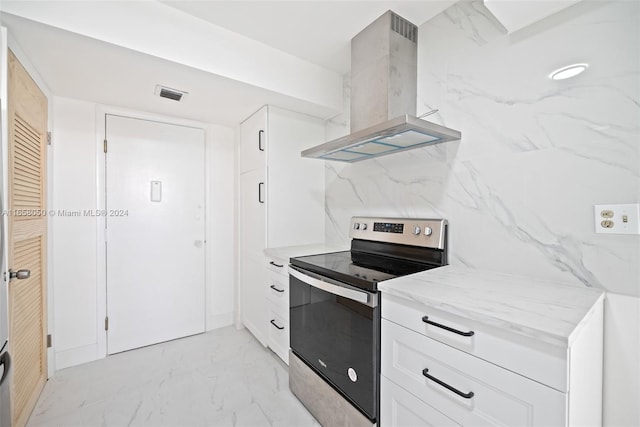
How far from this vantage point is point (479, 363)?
35.7 inches

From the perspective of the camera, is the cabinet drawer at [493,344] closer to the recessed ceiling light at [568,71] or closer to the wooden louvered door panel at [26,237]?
the recessed ceiling light at [568,71]

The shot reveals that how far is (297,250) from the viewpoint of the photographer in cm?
222

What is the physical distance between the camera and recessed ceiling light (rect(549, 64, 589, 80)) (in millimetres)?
1158

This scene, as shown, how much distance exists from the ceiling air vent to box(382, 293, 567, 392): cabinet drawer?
2.01 metres

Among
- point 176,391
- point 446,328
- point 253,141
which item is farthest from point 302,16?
point 176,391

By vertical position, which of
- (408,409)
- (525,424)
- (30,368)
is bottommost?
(30,368)

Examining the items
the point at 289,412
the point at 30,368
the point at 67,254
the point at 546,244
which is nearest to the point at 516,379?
the point at 546,244

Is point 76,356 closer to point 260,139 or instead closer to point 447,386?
point 260,139

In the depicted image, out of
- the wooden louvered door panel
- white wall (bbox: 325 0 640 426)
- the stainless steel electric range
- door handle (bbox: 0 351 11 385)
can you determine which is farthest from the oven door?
the wooden louvered door panel

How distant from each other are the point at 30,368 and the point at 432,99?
2895mm

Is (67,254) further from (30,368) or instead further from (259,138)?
(259,138)

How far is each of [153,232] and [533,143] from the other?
9.08 feet

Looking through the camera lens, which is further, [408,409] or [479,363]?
[408,409]

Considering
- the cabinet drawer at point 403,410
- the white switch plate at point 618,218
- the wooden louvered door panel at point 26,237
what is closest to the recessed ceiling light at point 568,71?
the white switch plate at point 618,218
